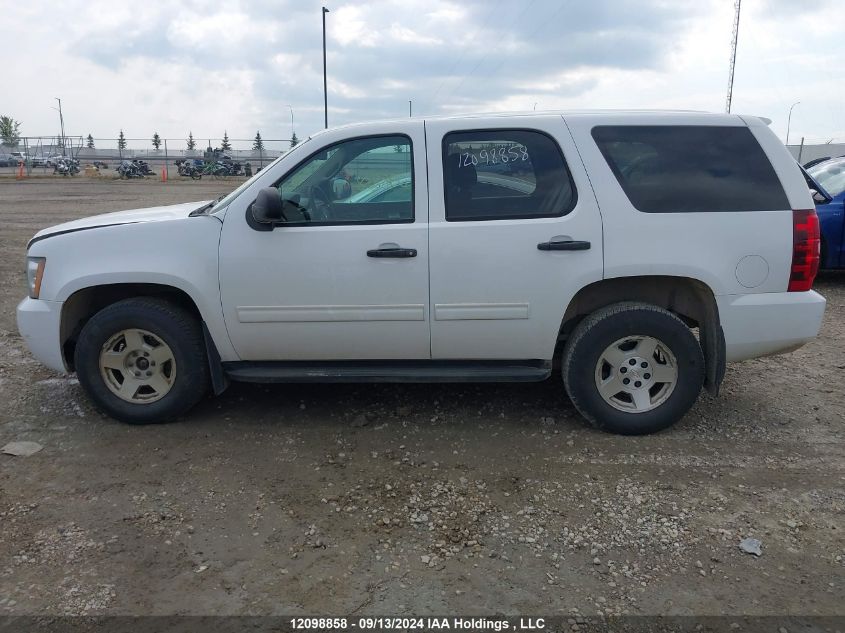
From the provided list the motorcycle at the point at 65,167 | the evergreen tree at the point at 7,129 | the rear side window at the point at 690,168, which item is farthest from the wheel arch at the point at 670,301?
the evergreen tree at the point at 7,129

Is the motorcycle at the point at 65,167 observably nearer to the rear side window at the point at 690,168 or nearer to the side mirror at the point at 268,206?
the side mirror at the point at 268,206

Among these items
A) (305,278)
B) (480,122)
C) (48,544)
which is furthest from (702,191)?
(48,544)

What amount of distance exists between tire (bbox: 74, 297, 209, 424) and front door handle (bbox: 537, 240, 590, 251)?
A: 2224 mm

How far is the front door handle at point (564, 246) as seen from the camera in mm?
4098

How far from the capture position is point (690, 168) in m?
4.21

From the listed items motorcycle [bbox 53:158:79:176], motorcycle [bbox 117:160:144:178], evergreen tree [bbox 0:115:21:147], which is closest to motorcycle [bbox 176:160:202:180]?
motorcycle [bbox 117:160:144:178]

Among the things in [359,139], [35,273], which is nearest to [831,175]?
[359,139]

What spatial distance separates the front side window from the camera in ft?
13.9

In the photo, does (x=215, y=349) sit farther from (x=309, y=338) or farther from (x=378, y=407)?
(x=378, y=407)

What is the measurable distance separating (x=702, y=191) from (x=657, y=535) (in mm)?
2072

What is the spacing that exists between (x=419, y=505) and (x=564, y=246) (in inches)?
67.0

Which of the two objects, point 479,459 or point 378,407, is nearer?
point 479,459

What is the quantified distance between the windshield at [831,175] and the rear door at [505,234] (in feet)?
20.7

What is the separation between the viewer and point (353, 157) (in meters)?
4.36
